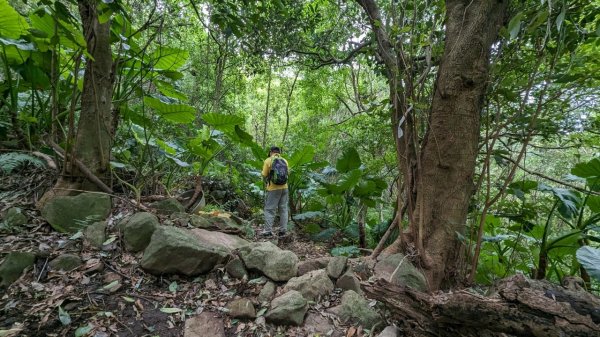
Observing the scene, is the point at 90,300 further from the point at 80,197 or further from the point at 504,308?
the point at 504,308

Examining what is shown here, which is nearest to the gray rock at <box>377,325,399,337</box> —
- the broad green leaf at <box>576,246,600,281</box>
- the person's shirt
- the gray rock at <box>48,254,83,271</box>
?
the broad green leaf at <box>576,246,600,281</box>

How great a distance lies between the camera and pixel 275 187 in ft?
14.6

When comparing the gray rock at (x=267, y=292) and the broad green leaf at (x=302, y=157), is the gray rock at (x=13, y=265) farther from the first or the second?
the broad green leaf at (x=302, y=157)

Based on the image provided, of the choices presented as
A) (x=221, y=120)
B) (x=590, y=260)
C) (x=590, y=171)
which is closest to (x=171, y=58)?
(x=221, y=120)

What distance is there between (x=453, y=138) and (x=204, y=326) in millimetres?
2150

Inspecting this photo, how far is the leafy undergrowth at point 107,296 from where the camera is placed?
181 cm

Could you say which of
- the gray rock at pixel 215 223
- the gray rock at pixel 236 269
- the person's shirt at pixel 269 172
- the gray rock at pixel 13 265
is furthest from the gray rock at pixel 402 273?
the gray rock at pixel 13 265

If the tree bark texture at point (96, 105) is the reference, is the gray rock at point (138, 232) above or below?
below

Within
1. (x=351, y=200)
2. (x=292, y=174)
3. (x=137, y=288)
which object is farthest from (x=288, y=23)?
(x=137, y=288)

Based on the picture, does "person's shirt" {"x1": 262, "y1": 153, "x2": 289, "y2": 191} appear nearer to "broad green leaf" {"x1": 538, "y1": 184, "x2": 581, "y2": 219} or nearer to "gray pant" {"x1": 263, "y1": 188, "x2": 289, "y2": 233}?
"gray pant" {"x1": 263, "y1": 188, "x2": 289, "y2": 233}

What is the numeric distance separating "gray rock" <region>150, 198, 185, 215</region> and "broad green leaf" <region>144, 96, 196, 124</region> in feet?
3.15

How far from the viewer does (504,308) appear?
4.54ft

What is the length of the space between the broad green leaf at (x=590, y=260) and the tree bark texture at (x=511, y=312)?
0.27 meters

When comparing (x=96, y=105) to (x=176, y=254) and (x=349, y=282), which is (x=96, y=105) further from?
(x=349, y=282)
